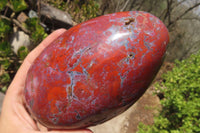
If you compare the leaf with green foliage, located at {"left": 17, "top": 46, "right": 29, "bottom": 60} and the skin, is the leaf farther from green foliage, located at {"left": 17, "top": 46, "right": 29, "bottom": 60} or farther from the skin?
the skin

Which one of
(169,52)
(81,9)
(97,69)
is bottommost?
(169,52)

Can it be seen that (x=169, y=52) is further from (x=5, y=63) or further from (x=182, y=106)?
(x=5, y=63)

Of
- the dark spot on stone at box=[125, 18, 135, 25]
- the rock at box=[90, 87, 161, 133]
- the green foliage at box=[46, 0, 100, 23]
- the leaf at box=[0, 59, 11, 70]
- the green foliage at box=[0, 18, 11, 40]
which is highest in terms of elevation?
the dark spot on stone at box=[125, 18, 135, 25]

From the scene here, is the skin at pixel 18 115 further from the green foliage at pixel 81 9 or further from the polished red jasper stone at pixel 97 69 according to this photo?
the green foliage at pixel 81 9

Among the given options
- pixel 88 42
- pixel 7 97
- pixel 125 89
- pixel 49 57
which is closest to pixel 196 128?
pixel 125 89

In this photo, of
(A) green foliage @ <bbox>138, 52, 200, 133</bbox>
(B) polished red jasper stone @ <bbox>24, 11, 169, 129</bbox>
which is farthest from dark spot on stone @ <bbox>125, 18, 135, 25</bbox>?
(A) green foliage @ <bbox>138, 52, 200, 133</bbox>

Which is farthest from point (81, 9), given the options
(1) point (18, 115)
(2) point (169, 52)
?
(1) point (18, 115)

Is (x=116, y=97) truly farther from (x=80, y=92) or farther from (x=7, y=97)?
(x=7, y=97)
